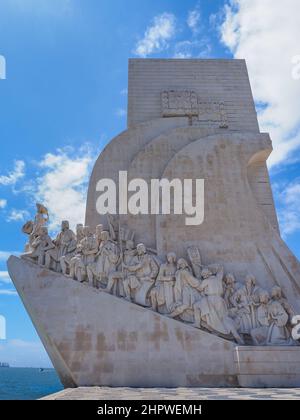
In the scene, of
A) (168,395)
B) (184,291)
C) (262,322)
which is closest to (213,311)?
(184,291)

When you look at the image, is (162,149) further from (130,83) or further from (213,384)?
(213,384)

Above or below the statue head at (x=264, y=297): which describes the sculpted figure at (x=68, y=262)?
above

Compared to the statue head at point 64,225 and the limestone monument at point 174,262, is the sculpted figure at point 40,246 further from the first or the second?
the statue head at point 64,225

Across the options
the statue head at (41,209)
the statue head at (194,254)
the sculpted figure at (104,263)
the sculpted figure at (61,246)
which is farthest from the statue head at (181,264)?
the statue head at (41,209)

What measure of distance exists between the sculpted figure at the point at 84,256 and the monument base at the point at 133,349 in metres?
0.31

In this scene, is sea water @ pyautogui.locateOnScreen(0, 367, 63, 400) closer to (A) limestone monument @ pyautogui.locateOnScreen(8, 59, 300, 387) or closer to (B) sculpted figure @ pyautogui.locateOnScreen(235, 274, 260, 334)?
(A) limestone monument @ pyautogui.locateOnScreen(8, 59, 300, 387)

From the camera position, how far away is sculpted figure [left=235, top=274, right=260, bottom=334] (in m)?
7.88

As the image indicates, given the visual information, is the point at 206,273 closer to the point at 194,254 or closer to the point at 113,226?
the point at 194,254

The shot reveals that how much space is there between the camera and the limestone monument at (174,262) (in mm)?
7324

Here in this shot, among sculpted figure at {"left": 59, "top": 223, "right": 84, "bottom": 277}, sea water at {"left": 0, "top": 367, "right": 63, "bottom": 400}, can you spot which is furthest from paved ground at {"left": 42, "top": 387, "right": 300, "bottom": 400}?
sea water at {"left": 0, "top": 367, "right": 63, "bottom": 400}

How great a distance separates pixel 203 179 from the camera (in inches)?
400

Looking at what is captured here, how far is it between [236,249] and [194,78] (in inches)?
251

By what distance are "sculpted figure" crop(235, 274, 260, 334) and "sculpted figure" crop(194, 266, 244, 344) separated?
0.99 ft
